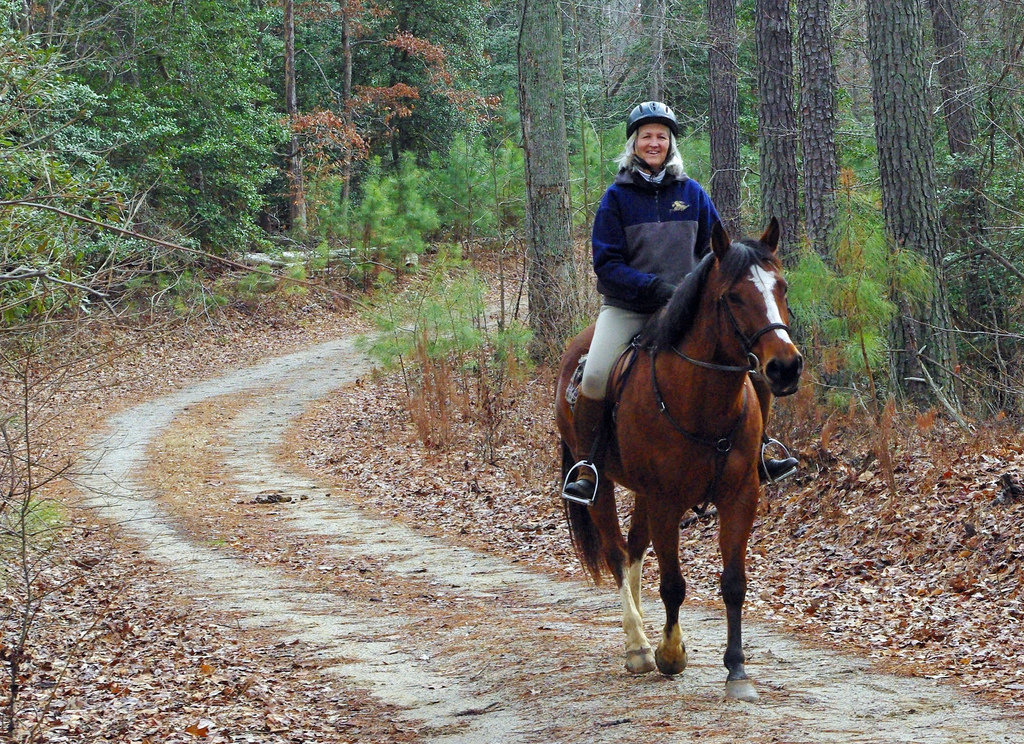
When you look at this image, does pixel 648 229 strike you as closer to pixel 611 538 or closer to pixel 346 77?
pixel 611 538

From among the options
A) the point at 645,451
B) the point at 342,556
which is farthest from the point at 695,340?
the point at 342,556

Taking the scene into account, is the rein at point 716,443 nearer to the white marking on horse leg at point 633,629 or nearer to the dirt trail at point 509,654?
the white marking on horse leg at point 633,629

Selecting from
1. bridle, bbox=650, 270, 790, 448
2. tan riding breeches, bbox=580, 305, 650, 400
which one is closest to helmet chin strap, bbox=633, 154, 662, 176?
tan riding breeches, bbox=580, 305, 650, 400

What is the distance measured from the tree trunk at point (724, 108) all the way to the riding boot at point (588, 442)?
12.8 m

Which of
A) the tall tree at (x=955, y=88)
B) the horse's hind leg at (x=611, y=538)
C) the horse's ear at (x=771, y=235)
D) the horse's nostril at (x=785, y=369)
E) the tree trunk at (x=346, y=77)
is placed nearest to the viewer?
the horse's nostril at (x=785, y=369)

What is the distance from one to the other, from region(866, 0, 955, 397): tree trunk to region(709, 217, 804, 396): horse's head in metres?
6.29

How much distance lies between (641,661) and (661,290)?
2.16 metres

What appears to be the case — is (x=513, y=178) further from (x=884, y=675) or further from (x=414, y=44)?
(x=884, y=675)

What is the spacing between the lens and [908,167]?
37.4 ft

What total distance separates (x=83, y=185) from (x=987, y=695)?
539 cm

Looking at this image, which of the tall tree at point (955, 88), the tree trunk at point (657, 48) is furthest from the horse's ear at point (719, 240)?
the tree trunk at point (657, 48)

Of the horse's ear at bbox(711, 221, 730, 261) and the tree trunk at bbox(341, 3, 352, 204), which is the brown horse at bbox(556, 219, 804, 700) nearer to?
the horse's ear at bbox(711, 221, 730, 261)

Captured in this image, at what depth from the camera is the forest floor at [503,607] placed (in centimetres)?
558

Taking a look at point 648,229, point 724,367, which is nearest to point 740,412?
point 724,367
